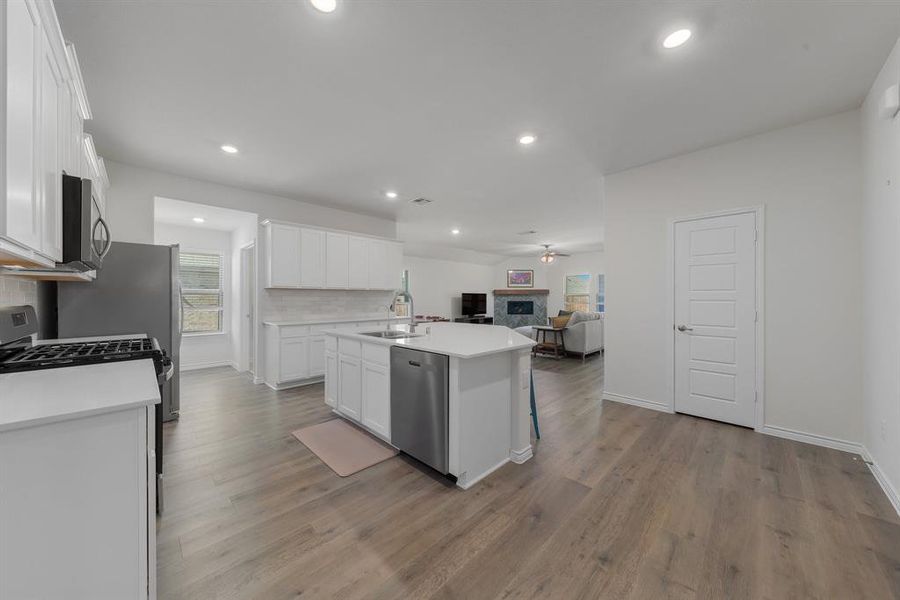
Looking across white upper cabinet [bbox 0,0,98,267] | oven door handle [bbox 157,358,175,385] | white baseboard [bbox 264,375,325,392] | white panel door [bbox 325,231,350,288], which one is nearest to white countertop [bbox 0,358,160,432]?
oven door handle [bbox 157,358,175,385]

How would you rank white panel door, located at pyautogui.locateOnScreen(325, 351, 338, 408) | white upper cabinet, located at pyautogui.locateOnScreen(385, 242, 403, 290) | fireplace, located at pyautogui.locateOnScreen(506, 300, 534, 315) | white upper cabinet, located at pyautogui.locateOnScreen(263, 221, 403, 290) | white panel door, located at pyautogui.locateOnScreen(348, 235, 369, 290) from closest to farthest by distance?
white panel door, located at pyautogui.locateOnScreen(325, 351, 338, 408) → white upper cabinet, located at pyautogui.locateOnScreen(263, 221, 403, 290) → white panel door, located at pyautogui.locateOnScreen(348, 235, 369, 290) → white upper cabinet, located at pyautogui.locateOnScreen(385, 242, 403, 290) → fireplace, located at pyautogui.locateOnScreen(506, 300, 534, 315)

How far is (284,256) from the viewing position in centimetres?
448

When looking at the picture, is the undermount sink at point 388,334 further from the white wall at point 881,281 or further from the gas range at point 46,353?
the white wall at point 881,281

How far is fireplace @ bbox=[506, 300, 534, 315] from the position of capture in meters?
10.8

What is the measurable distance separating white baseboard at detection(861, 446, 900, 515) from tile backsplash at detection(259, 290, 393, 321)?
5554 mm

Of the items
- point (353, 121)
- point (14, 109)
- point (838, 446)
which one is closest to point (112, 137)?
point (353, 121)

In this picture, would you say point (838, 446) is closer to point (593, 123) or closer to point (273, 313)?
point (593, 123)

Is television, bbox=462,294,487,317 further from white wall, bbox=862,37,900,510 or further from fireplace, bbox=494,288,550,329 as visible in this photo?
white wall, bbox=862,37,900,510

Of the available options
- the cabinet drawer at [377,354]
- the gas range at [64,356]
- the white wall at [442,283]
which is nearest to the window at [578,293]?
the white wall at [442,283]

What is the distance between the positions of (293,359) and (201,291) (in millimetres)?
2624

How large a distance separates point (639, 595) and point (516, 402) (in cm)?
124

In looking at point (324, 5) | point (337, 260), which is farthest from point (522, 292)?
point (324, 5)

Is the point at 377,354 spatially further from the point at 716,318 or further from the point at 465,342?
the point at 716,318

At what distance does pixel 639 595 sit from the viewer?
138 cm
